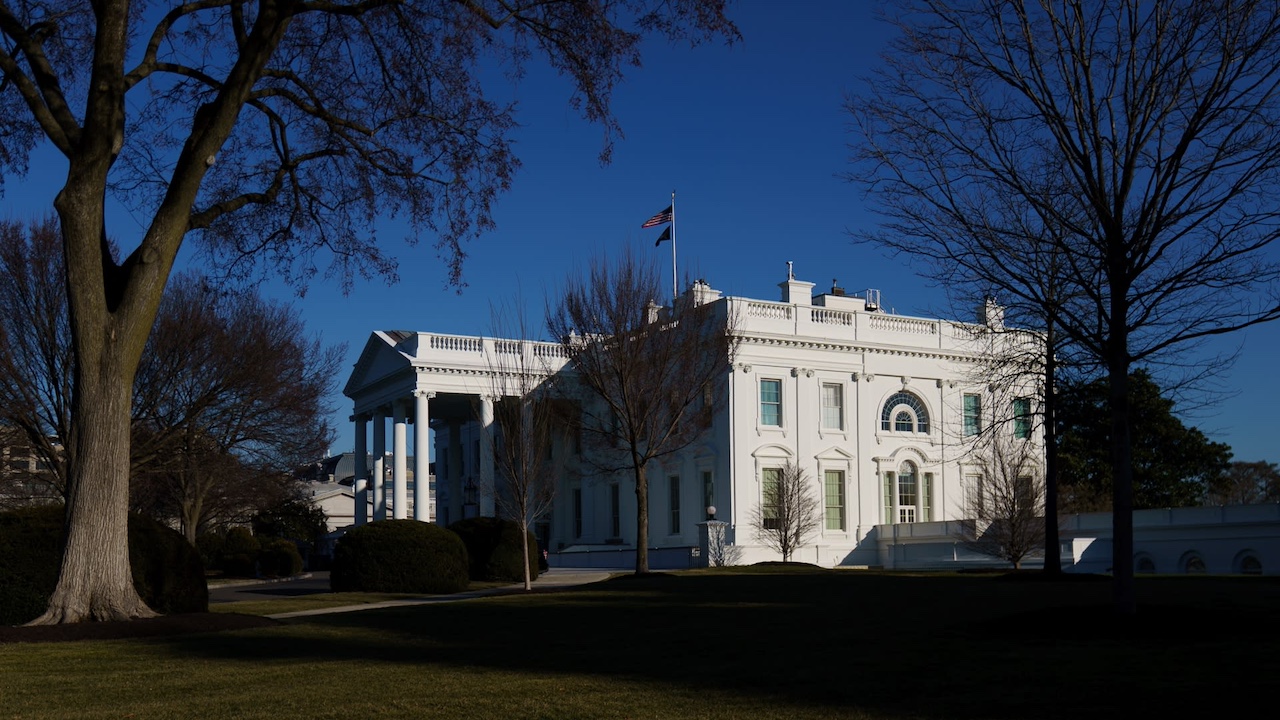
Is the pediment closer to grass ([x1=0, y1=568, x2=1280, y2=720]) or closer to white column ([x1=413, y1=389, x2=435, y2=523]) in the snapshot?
white column ([x1=413, y1=389, x2=435, y2=523])

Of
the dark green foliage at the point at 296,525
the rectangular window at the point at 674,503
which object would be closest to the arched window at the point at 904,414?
the rectangular window at the point at 674,503

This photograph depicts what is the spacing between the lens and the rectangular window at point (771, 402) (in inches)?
1918

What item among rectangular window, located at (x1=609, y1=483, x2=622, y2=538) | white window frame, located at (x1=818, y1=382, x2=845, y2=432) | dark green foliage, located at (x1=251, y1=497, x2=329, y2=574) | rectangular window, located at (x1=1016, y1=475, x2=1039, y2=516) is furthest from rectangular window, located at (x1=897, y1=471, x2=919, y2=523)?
dark green foliage, located at (x1=251, y1=497, x2=329, y2=574)

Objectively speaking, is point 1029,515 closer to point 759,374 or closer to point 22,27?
point 759,374

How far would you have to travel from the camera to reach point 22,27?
15.1m

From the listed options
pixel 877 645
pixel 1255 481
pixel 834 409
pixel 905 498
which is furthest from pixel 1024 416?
pixel 1255 481

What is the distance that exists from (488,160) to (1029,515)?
26048mm

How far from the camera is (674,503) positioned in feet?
166

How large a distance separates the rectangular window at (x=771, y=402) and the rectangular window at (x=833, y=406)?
2246 mm

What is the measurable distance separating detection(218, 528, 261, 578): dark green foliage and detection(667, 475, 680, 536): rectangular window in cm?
1779

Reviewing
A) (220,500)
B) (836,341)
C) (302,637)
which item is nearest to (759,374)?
(836,341)

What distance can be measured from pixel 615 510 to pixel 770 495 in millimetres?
10071

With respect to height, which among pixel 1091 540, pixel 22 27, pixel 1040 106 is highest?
pixel 22 27

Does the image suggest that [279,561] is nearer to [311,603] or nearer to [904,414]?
[311,603]
